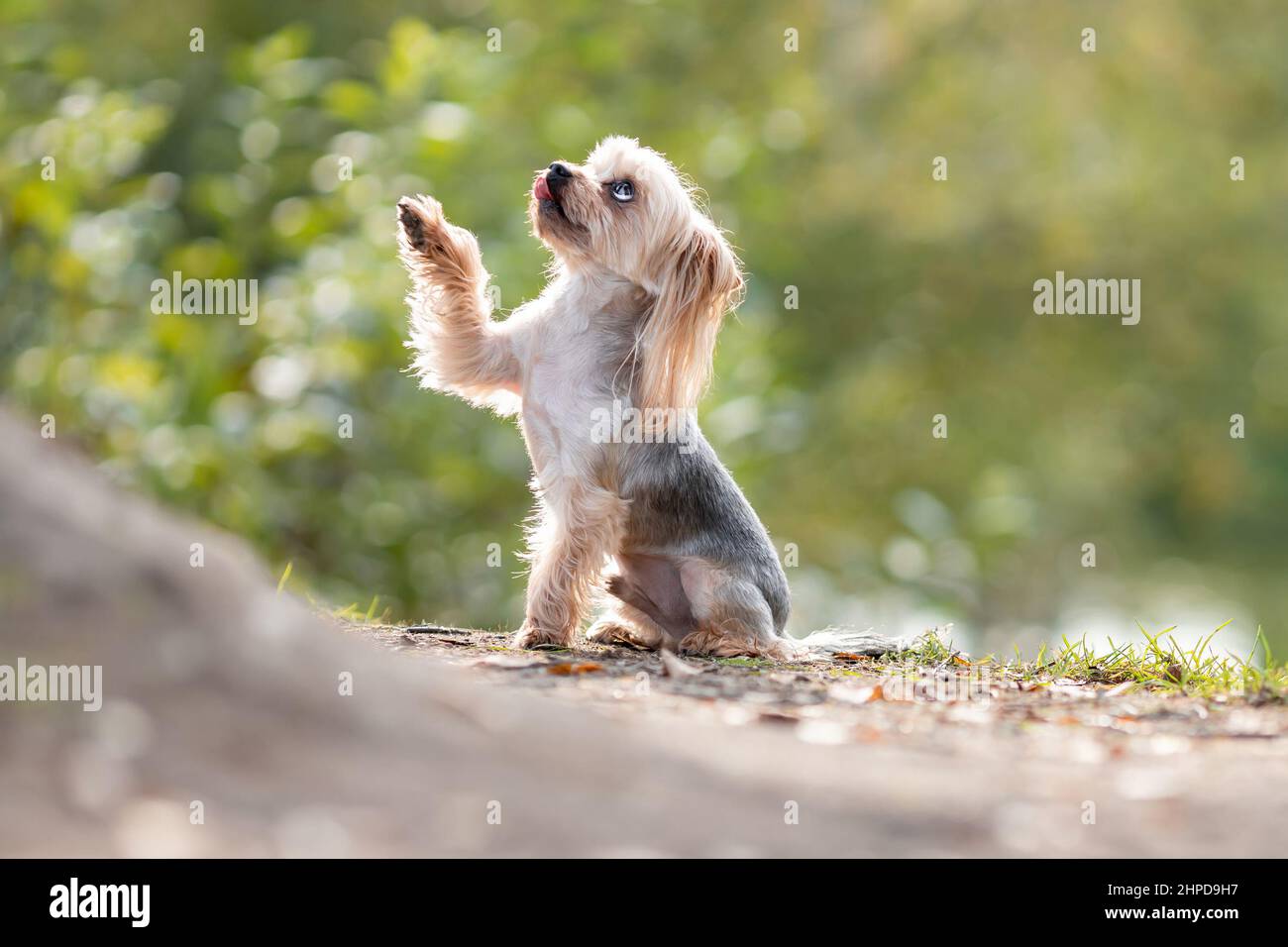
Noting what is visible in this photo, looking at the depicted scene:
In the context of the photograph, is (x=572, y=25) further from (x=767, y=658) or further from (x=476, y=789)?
(x=476, y=789)

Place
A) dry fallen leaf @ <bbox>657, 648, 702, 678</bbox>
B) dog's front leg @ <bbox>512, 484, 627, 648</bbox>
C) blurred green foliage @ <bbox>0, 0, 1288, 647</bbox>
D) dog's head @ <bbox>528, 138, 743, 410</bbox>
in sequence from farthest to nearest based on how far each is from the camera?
blurred green foliage @ <bbox>0, 0, 1288, 647</bbox> < dog's head @ <bbox>528, 138, 743, 410</bbox> < dog's front leg @ <bbox>512, 484, 627, 648</bbox> < dry fallen leaf @ <bbox>657, 648, 702, 678</bbox>

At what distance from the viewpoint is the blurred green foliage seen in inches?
496

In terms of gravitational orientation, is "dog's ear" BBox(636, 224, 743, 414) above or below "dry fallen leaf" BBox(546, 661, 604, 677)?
above

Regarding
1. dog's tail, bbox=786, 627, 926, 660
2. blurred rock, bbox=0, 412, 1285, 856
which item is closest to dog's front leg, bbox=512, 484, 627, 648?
dog's tail, bbox=786, 627, 926, 660

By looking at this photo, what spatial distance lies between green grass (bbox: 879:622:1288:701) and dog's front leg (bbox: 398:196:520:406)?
8.60ft

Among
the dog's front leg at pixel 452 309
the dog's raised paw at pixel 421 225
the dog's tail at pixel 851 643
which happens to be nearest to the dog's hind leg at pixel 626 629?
the dog's tail at pixel 851 643

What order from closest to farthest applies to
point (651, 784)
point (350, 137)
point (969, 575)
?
1. point (651, 784)
2. point (350, 137)
3. point (969, 575)

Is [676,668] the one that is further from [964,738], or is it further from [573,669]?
[964,738]

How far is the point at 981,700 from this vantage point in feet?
21.1

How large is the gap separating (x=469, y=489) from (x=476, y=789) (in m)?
10.7

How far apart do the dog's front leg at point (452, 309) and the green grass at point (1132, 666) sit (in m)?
2.62

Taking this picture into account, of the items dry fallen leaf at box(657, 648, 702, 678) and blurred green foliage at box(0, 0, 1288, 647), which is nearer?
dry fallen leaf at box(657, 648, 702, 678)

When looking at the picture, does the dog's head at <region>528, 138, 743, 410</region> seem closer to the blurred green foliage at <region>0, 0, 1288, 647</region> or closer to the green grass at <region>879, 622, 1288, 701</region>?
the green grass at <region>879, 622, 1288, 701</region>

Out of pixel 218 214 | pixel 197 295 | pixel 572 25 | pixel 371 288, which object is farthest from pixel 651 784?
pixel 572 25
